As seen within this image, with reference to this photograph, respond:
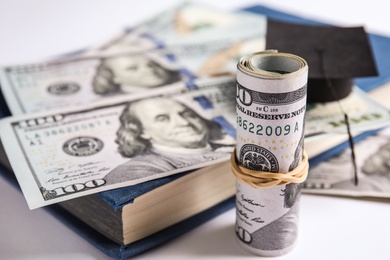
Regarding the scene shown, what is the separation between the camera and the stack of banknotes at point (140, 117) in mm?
965

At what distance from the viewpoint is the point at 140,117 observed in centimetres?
109

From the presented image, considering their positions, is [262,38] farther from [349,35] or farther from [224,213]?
[224,213]

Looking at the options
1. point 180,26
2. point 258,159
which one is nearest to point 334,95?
point 258,159

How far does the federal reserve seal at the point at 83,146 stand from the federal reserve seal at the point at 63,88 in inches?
8.0

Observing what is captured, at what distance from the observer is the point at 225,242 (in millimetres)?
962

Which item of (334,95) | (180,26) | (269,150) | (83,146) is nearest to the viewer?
(269,150)

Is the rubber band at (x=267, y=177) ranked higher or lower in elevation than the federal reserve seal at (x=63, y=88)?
lower

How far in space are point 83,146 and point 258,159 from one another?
0.28m

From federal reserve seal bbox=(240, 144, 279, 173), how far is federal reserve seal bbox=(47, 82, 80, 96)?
1.47ft

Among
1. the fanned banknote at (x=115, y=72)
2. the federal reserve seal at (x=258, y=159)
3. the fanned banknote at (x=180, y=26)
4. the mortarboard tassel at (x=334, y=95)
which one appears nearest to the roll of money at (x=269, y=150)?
A: the federal reserve seal at (x=258, y=159)

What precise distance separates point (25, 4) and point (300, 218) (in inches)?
39.3

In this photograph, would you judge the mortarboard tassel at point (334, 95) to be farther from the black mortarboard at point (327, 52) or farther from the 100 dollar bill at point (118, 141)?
the 100 dollar bill at point (118, 141)

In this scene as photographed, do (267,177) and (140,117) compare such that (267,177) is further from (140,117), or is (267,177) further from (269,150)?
(140,117)

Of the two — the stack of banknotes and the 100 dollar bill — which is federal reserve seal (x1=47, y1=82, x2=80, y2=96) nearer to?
the stack of banknotes
